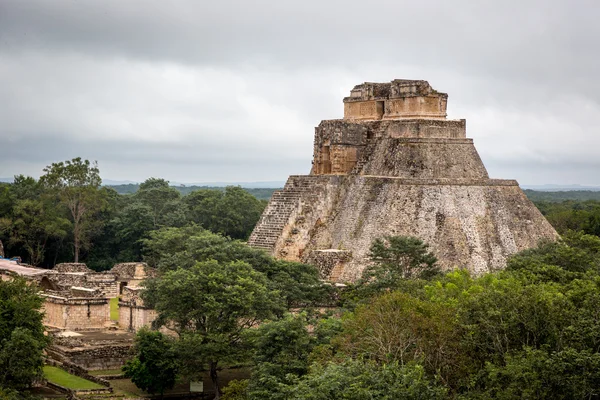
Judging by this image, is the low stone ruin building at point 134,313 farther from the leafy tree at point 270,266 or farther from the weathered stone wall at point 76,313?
the leafy tree at point 270,266

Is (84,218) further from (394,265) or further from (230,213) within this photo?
(394,265)

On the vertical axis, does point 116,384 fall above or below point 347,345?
below

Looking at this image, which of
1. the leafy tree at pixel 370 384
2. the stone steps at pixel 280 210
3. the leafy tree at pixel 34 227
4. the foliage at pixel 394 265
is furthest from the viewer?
the leafy tree at pixel 34 227

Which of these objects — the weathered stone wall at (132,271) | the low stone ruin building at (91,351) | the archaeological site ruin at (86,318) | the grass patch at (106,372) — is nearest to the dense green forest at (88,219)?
the weathered stone wall at (132,271)

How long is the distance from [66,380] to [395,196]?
10786mm

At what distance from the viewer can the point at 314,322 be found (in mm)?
20344

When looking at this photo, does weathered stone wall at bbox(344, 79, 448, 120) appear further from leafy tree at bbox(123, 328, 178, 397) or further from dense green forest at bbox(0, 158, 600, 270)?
dense green forest at bbox(0, 158, 600, 270)

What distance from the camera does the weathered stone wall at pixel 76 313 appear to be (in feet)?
87.2

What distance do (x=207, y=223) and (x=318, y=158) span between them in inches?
832

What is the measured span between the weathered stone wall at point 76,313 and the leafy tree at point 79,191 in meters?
18.9

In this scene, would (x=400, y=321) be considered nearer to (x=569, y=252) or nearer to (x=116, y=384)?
(x=569, y=252)

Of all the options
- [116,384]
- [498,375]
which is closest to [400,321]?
[498,375]

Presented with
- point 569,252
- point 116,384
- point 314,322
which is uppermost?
point 569,252

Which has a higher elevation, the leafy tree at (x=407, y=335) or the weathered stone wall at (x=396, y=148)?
the weathered stone wall at (x=396, y=148)
